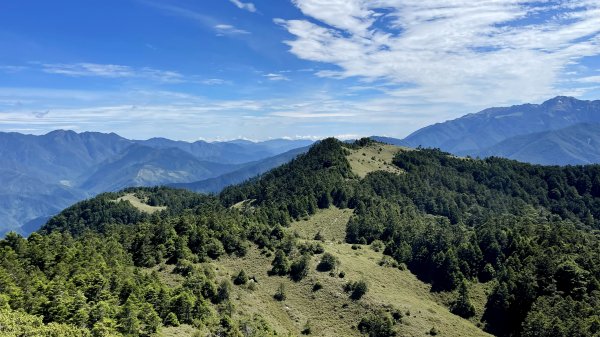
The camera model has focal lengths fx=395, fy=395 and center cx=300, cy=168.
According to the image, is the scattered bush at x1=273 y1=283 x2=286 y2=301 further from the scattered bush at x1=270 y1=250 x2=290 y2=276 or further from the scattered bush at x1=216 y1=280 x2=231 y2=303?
the scattered bush at x1=216 y1=280 x2=231 y2=303

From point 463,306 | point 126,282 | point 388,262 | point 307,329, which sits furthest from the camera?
point 388,262

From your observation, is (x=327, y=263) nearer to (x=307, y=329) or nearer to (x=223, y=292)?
(x=307, y=329)

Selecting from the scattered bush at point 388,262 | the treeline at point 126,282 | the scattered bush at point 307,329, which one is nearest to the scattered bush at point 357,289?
the scattered bush at point 307,329

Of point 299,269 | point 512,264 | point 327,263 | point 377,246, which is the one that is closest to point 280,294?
point 299,269

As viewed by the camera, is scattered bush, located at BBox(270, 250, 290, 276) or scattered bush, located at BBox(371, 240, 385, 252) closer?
scattered bush, located at BBox(270, 250, 290, 276)

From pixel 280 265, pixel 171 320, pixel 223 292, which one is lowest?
pixel 280 265

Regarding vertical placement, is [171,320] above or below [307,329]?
above

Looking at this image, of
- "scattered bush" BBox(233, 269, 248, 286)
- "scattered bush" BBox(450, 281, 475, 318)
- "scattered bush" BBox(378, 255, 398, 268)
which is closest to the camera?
"scattered bush" BBox(233, 269, 248, 286)

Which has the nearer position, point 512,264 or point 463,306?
point 463,306

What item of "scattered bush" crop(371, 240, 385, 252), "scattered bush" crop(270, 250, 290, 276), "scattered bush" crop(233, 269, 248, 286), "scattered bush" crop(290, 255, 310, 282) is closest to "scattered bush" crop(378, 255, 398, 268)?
"scattered bush" crop(371, 240, 385, 252)

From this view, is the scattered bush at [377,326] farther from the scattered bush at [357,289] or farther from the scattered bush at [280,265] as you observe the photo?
the scattered bush at [280,265]

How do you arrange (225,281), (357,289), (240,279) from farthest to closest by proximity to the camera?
(357,289)
(240,279)
(225,281)

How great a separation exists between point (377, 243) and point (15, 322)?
11618cm

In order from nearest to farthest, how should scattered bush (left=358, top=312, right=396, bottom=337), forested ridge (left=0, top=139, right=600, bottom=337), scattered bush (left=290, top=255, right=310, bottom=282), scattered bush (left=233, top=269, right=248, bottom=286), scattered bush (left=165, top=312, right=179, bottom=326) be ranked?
forested ridge (left=0, top=139, right=600, bottom=337), scattered bush (left=165, top=312, right=179, bottom=326), scattered bush (left=358, top=312, right=396, bottom=337), scattered bush (left=233, top=269, right=248, bottom=286), scattered bush (left=290, top=255, right=310, bottom=282)
